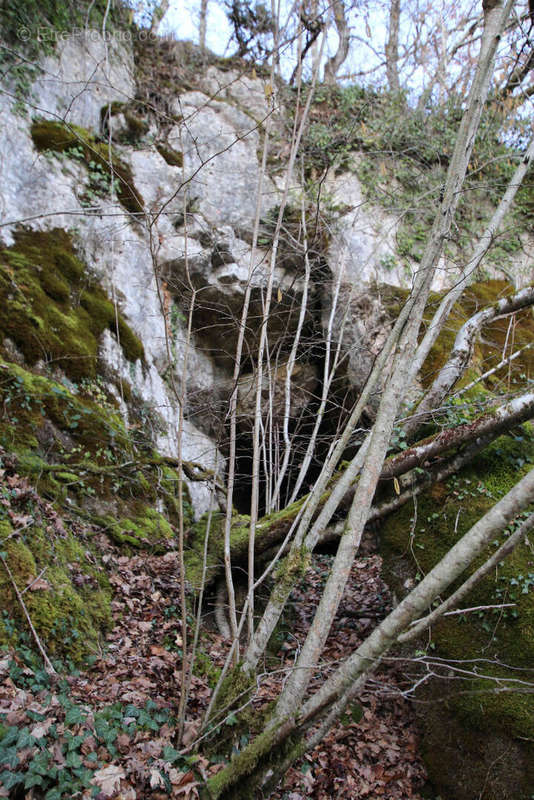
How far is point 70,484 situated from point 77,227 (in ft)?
14.5

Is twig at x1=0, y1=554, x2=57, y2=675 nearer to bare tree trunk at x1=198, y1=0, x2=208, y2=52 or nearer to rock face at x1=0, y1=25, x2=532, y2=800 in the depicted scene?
rock face at x1=0, y1=25, x2=532, y2=800

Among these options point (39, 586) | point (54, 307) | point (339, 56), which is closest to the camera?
point (39, 586)

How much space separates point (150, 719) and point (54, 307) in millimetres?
4795

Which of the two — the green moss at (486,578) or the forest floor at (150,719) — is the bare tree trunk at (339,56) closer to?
the green moss at (486,578)

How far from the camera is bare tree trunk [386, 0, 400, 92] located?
35.3 ft

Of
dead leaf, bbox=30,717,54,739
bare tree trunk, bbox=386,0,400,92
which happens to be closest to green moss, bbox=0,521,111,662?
dead leaf, bbox=30,717,54,739

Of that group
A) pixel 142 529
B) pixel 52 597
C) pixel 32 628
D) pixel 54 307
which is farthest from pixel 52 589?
pixel 54 307

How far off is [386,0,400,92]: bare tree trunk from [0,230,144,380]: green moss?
890cm

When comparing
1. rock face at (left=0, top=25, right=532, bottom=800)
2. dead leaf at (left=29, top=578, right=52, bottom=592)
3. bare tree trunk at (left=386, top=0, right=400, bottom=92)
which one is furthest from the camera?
bare tree trunk at (left=386, top=0, right=400, bottom=92)

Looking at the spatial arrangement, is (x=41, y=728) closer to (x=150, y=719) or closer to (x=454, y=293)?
(x=150, y=719)

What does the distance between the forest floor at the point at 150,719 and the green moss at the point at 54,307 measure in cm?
217

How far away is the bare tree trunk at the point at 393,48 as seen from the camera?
10758mm

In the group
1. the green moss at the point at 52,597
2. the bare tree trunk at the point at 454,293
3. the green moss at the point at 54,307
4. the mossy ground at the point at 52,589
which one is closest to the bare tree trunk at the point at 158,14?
the green moss at the point at 54,307

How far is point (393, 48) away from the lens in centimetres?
1120
